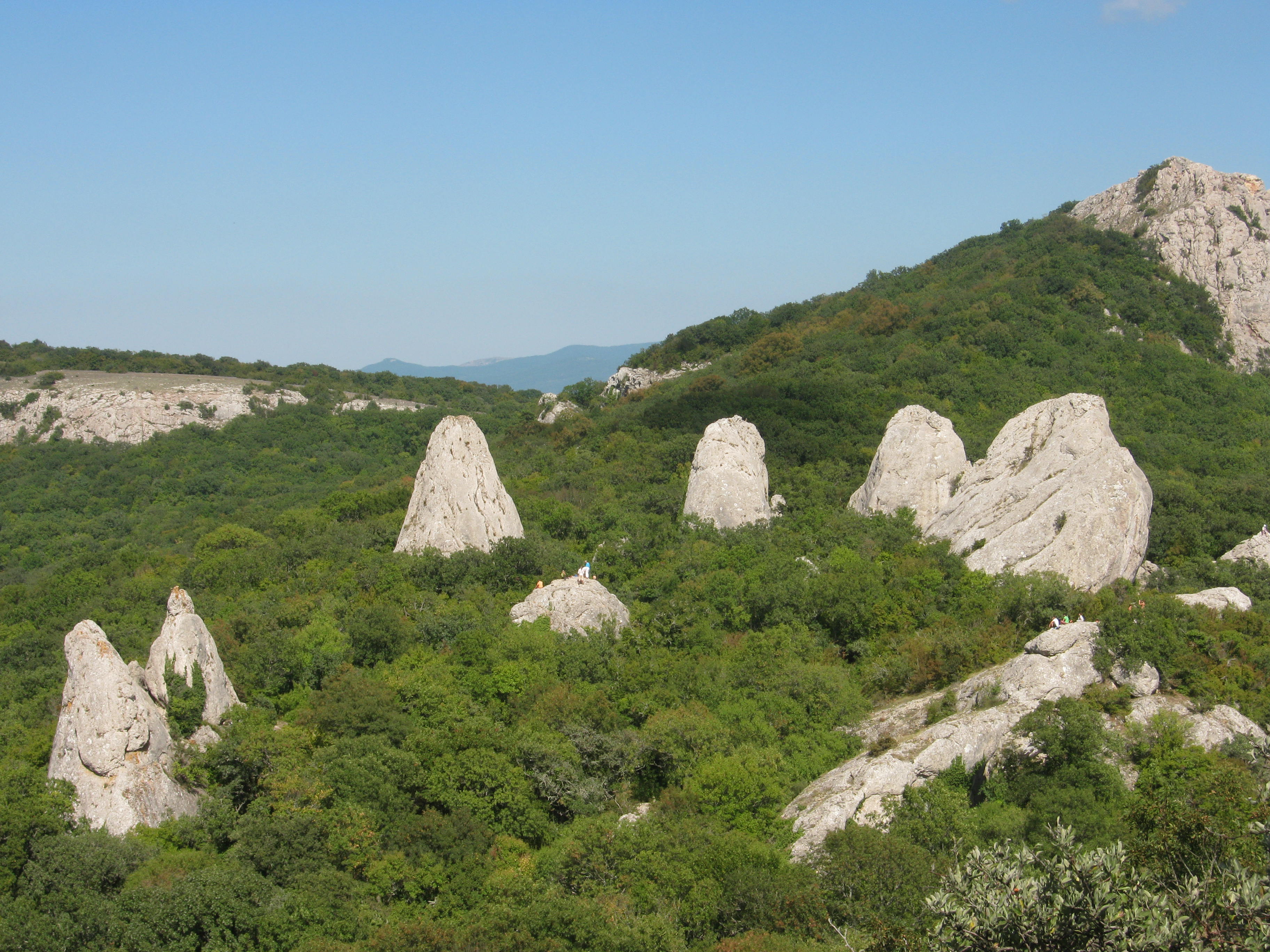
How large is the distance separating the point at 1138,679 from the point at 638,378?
166ft

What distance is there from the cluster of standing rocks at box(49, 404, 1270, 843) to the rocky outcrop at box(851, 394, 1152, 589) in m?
0.05

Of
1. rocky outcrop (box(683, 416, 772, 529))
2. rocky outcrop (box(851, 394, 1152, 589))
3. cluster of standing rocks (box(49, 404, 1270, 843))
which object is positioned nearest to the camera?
cluster of standing rocks (box(49, 404, 1270, 843))

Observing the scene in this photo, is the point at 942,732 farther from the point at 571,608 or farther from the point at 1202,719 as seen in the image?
the point at 571,608

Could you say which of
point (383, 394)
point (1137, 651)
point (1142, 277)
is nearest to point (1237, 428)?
point (1142, 277)

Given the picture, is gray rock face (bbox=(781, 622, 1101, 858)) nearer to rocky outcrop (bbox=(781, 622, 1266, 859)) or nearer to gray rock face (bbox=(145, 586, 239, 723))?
rocky outcrop (bbox=(781, 622, 1266, 859))

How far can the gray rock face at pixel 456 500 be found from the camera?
111 feet

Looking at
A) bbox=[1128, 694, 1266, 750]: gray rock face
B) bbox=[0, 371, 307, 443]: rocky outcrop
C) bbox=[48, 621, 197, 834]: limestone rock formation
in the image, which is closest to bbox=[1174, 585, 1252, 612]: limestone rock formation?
bbox=[1128, 694, 1266, 750]: gray rock face

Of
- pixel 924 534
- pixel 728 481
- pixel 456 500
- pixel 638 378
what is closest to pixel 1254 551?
pixel 924 534

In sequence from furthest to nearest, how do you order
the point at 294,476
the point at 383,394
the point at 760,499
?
1. the point at 383,394
2. the point at 294,476
3. the point at 760,499

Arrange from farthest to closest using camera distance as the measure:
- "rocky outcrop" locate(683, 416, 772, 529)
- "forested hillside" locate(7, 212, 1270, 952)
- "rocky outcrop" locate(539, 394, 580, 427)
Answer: "rocky outcrop" locate(539, 394, 580, 427), "rocky outcrop" locate(683, 416, 772, 529), "forested hillside" locate(7, 212, 1270, 952)

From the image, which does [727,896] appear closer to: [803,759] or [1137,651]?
[803,759]

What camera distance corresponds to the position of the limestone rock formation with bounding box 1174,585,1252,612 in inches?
1011

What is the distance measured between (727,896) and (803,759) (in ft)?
17.6

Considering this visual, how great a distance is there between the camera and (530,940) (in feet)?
50.9
